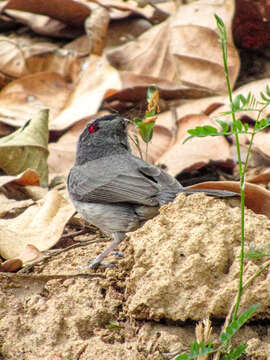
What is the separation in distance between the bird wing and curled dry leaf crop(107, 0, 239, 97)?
1845 millimetres

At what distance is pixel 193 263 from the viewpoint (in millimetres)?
2592

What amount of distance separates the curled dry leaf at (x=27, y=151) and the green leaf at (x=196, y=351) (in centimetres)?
299

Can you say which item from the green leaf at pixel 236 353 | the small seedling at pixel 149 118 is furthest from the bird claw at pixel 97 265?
the green leaf at pixel 236 353

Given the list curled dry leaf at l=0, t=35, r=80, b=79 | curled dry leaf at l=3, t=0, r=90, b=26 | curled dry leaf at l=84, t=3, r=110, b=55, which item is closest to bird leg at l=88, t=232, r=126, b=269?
curled dry leaf at l=0, t=35, r=80, b=79

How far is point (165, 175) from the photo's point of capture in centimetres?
373

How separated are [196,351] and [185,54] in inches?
166

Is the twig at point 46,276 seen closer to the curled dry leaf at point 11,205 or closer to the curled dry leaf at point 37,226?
the curled dry leaf at point 37,226

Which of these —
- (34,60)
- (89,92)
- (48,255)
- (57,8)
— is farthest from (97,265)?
(57,8)

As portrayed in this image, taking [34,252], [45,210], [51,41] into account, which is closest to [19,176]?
[45,210]

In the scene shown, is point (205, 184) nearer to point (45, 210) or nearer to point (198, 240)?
point (198, 240)

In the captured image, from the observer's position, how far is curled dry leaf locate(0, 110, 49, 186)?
478 cm

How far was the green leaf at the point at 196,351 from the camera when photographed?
2064 mm

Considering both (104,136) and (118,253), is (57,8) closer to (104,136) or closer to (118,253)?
(104,136)

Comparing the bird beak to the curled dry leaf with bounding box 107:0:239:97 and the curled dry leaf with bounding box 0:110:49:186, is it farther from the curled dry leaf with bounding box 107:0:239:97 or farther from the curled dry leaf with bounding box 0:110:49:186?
the curled dry leaf with bounding box 107:0:239:97
